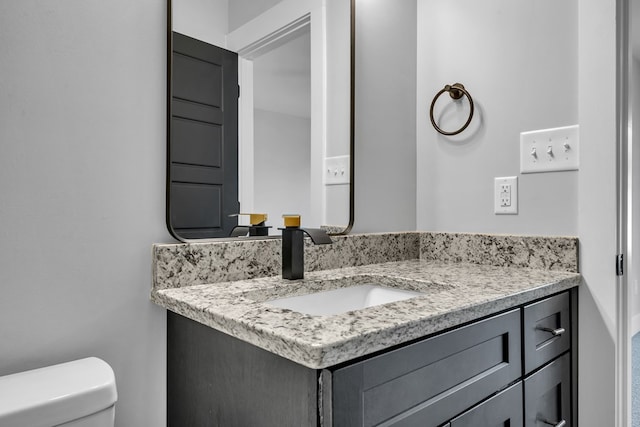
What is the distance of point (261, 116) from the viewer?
116 cm

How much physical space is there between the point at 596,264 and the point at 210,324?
111 cm

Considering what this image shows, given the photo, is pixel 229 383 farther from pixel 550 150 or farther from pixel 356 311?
pixel 550 150

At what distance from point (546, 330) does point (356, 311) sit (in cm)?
65

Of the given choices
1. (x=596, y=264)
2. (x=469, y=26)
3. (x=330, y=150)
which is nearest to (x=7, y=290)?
(x=330, y=150)

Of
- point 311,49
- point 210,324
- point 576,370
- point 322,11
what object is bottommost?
point 576,370

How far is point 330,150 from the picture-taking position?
139 cm

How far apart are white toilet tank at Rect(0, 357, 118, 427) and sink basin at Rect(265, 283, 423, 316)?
0.39m

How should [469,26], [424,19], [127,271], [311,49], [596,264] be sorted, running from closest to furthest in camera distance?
[127,271] → [596,264] → [311,49] → [469,26] → [424,19]

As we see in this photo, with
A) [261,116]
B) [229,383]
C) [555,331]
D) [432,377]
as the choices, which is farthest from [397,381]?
[261,116]

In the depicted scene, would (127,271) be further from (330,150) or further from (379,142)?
(379,142)

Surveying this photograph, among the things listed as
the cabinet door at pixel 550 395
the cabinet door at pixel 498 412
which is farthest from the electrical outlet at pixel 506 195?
the cabinet door at pixel 498 412

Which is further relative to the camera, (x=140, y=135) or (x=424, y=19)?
(x=424, y=19)

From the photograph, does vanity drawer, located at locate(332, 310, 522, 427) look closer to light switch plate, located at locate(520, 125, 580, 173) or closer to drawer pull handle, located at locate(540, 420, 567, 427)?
drawer pull handle, located at locate(540, 420, 567, 427)

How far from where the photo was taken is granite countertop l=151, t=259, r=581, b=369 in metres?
0.62
